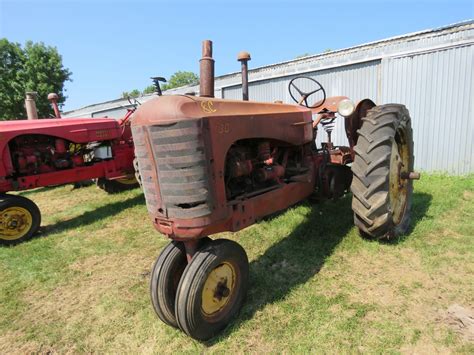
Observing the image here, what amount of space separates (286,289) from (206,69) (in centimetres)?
189

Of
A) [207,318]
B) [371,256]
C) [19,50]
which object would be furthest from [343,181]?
[19,50]

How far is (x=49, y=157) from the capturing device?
5367mm

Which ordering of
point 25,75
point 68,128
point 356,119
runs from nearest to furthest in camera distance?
1. point 356,119
2. point 68,128
3. point 25,75

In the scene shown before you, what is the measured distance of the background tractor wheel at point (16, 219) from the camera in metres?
4.40

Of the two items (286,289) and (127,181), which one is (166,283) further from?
(127,181)

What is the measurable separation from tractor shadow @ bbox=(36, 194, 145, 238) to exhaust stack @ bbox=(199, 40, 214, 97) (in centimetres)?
339

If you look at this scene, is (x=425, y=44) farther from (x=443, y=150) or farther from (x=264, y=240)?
(x=264, y=240)

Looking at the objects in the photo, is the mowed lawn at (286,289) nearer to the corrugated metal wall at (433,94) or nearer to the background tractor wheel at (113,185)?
the corrugated metal wall at (433,94)

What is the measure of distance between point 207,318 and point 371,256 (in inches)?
69.6

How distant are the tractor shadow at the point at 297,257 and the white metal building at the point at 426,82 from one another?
2.50m

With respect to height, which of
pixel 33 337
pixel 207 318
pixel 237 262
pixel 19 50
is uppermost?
pixel 19 50

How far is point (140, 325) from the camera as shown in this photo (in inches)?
96.5

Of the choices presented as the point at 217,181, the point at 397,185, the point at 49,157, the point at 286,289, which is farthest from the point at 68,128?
the point at 397,185

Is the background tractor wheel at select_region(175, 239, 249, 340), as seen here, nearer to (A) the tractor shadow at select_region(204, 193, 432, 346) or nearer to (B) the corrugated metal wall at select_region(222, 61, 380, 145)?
(A) the tractor shadow at select_region(204, 193, 432, 346)
